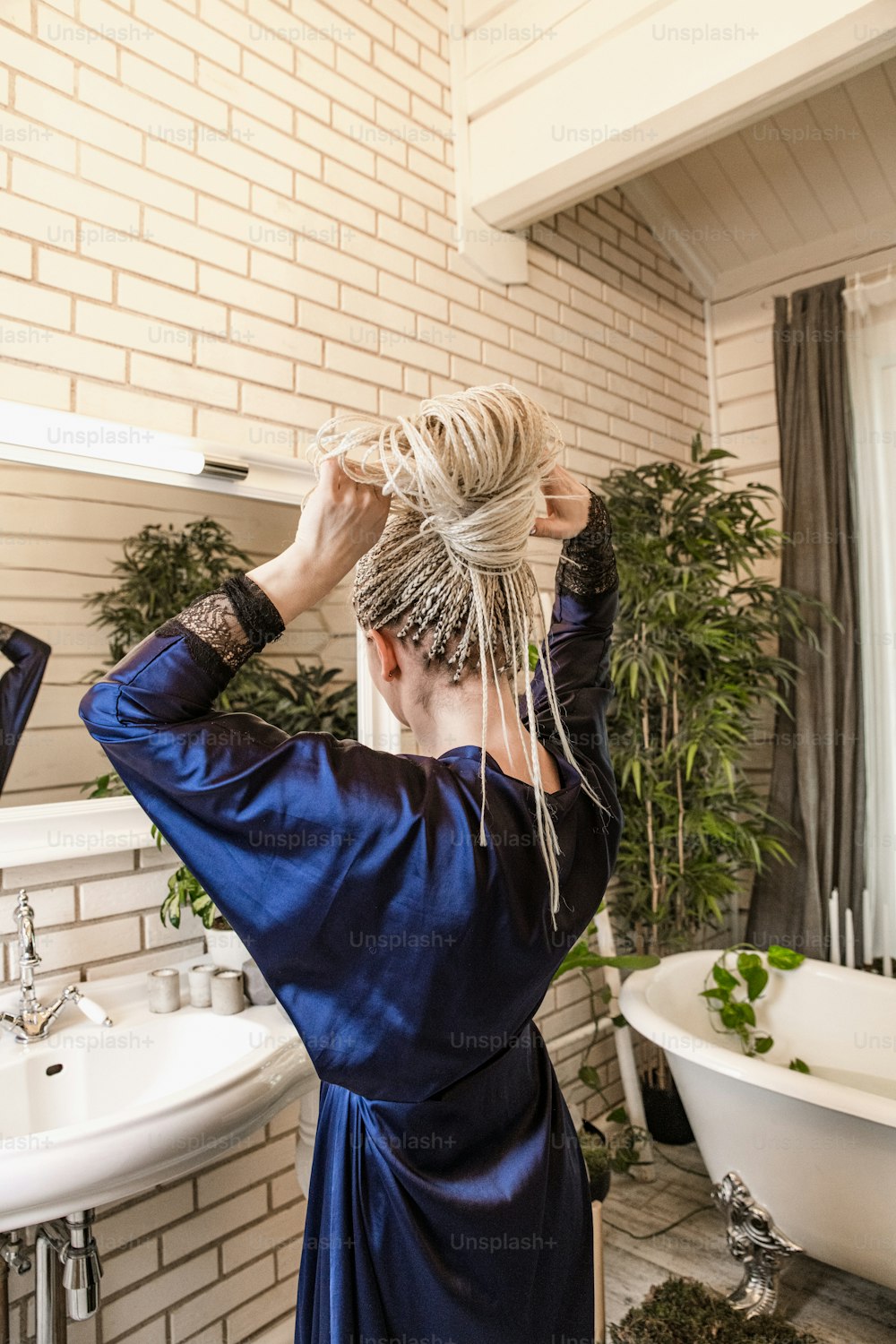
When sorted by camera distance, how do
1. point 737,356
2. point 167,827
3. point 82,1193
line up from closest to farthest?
point 167,827 → point 82,1193 → point 737,356

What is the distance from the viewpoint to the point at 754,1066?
206 cm

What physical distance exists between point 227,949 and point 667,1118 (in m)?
1.92

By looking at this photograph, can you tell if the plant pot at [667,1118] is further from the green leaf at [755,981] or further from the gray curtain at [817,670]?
the gray curtain at [817,670]

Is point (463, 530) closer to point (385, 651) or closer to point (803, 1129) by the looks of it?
point (385, 651)

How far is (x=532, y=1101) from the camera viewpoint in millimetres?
1092

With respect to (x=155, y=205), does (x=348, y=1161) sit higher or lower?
lower

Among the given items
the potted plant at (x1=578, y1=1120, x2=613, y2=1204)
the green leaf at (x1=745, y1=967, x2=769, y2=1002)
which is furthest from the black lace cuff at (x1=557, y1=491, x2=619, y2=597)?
the green leaf at (x1=745, y1=967, x2=769, y2=1002)

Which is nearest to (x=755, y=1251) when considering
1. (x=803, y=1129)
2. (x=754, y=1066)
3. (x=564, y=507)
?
(x=803, y=1129)

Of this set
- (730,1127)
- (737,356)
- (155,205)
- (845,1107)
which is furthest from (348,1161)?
(737,356)

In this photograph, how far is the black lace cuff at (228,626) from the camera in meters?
0.78

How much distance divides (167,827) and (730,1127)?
1977 mm

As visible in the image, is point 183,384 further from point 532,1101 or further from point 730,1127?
point 730,1127

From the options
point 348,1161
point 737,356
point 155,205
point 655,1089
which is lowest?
point 655,1089

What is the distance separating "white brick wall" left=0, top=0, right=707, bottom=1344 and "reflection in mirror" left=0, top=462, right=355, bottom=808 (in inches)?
6.7
